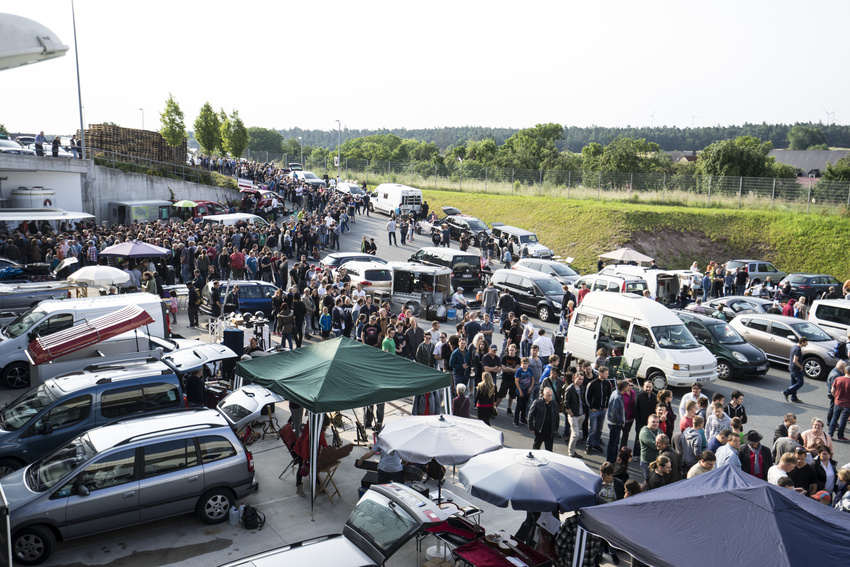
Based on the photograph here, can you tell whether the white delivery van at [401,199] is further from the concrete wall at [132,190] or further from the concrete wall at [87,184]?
the concrete wall at [87,184]

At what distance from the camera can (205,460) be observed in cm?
855

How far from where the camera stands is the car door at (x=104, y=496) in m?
7.68

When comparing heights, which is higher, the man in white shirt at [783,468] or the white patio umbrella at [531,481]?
the white patio umbrella at [531,481]

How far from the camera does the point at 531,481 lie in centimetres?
698

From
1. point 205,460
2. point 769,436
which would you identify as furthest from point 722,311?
point 205,460

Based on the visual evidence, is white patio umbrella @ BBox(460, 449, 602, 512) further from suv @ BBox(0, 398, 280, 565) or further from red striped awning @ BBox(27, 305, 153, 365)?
red striped awning @ BBox(27, 305, 153, 365)

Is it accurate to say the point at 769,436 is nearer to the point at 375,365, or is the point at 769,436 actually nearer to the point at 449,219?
the point at 375,365

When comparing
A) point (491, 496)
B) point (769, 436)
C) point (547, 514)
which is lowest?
point (769, 436)

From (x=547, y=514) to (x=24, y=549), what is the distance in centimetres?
646

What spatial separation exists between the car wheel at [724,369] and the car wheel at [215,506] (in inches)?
514

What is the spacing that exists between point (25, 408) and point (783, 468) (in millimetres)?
11405

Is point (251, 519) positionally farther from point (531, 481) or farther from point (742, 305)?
point (742, 305)

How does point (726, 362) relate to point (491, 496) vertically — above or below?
below

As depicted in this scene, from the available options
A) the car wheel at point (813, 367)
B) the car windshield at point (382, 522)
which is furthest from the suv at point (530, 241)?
the car windshield at point (382, 522)
